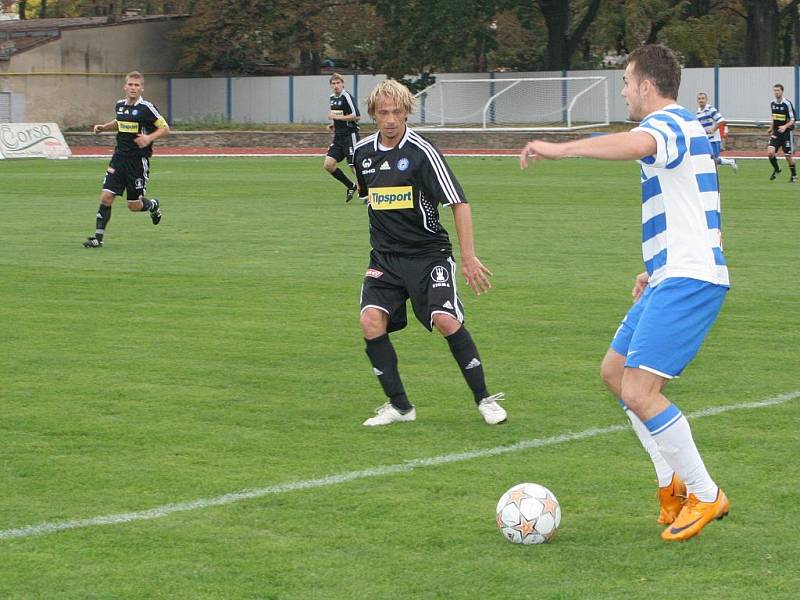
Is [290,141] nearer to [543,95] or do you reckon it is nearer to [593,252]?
[543,95]

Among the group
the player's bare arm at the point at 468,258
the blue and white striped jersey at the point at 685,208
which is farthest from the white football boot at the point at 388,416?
the blue and white striped jersey at the point at 685,208

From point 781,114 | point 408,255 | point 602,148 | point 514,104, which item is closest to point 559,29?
point 514,104

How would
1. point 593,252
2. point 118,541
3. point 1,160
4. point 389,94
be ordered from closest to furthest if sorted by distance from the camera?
point 118,541, point 389,94, point 593,252, point 1,160

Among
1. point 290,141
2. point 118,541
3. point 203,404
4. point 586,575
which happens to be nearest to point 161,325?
point 203,404

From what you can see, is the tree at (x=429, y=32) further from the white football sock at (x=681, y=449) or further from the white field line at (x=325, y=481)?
the white football sock at (x=681, y=449)

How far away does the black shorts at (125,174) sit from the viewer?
1802cm

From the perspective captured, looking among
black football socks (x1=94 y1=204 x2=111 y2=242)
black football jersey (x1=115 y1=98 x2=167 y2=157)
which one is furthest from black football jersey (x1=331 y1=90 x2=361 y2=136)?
black football socks (x1=94 y1=204 x2=111 y2=242)

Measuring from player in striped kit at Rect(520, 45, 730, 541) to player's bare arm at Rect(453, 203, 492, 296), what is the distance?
2.12m

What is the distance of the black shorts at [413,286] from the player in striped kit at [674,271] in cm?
238

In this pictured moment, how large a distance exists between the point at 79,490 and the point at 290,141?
148 ft

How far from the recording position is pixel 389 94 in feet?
25.1

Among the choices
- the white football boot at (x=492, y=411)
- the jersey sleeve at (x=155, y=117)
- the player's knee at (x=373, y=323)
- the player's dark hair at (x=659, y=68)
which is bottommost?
the white football boot at (x=492, y=411)

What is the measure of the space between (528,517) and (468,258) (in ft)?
7.75

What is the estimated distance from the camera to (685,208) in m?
5.59
